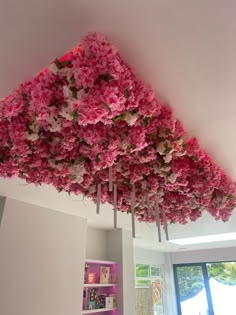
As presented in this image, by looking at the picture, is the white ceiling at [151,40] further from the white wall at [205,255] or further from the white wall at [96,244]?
the white wall at [205,255]

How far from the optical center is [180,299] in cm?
601

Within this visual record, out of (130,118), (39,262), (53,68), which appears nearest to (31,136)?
(53,68)

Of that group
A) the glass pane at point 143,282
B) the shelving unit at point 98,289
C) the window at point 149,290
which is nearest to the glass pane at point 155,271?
the window at point 149,290

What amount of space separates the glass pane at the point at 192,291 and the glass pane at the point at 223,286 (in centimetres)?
23

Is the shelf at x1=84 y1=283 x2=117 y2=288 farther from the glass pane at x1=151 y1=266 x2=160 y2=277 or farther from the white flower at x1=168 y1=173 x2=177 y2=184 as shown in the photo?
the white flower at x1=168 y1=173 x2=177 y2=184

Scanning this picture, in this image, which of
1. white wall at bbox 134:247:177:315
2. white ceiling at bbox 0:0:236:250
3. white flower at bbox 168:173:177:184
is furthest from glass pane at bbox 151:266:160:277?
white ceiling at bbox 0:0:236:250

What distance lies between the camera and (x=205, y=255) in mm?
5957

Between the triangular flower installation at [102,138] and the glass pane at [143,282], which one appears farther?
the glass pane at [143,282]

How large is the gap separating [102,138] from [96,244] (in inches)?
132

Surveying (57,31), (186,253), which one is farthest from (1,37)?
(186,253)

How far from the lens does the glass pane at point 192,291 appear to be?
18.8 feet

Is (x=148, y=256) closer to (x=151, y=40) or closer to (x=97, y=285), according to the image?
(x=97, y=285)

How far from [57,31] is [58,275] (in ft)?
8.45

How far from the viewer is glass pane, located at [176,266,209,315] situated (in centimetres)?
573
